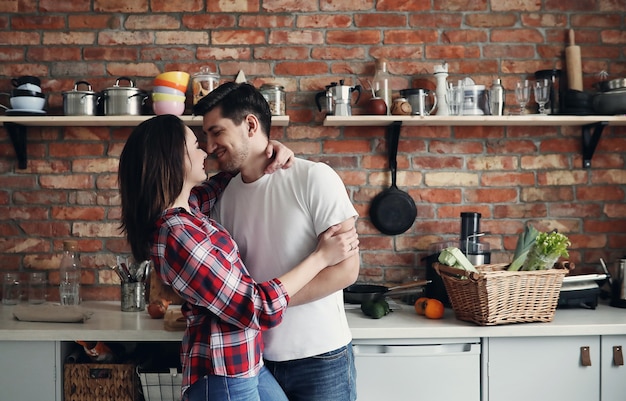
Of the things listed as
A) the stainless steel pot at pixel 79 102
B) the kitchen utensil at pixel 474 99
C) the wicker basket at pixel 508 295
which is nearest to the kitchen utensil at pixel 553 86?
the kitchen utensil at pixel 474 99

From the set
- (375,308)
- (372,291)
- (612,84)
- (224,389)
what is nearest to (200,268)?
(224,389)

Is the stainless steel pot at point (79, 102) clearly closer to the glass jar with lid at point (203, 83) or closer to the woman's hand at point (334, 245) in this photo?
the glass jar with lid at point (203, 83)

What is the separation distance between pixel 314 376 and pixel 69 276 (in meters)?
1.58

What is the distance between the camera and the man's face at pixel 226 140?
6.22 ft

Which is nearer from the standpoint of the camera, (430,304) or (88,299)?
(430,304)

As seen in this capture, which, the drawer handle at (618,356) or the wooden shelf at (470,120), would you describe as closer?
the drawer handle at (618,356)

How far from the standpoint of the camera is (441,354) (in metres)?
2.35

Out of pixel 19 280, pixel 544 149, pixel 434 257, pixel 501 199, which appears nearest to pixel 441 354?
pixel 434 257

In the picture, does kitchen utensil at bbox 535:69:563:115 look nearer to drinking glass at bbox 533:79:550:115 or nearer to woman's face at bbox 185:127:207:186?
drinking glass at bbox 533:79:550:115

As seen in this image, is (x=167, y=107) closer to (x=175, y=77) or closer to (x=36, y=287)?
(x=175, y=77)

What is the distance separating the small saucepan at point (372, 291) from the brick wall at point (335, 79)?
14cm

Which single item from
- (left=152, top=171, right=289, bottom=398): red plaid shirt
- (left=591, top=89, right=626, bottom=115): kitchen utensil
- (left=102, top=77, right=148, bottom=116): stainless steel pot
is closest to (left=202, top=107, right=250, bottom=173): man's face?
(left=152, top=171, right=289, bottom=398): red plaid shirt

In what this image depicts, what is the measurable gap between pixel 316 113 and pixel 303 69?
8.8 inches

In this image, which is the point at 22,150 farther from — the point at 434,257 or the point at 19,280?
the point at 434,257
